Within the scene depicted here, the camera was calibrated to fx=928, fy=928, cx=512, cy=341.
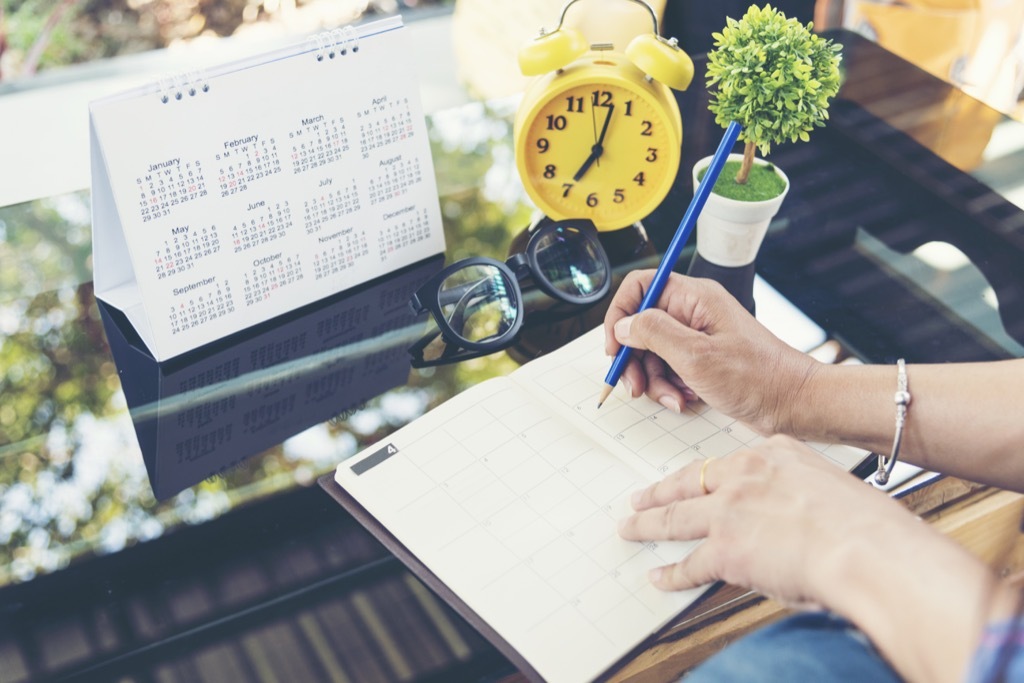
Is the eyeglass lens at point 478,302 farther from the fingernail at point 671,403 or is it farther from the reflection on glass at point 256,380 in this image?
the fingernail at point 671,403

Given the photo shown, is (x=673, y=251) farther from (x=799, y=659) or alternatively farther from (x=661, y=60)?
(x=799, y=659)

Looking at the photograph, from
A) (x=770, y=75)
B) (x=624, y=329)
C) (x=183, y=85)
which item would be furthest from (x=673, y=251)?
(x=183, y=85)

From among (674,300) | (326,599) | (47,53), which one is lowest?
(47,53)

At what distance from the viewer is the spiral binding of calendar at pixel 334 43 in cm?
105

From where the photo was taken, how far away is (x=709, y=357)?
38.3 inches

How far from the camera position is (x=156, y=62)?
10.1 ft

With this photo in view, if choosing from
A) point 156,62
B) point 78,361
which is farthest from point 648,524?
point 156,62

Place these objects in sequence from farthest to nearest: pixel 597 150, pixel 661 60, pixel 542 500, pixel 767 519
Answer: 1. pixel 597 150
2. pixel 661 60
3. pixel 542 500
4. pixel 767 519

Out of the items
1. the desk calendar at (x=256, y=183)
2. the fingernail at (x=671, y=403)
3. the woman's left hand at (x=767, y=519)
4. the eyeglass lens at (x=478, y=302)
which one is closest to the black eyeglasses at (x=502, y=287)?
the eyeglass lens at (x=478, y=302)

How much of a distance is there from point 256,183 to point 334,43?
0.18m

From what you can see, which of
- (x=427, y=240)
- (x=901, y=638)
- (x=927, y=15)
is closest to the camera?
(x=901, y=638)

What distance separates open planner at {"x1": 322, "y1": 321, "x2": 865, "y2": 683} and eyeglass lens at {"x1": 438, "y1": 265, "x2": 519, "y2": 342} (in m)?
0.09

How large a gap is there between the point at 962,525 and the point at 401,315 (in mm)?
682

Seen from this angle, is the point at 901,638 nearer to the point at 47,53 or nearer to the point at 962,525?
the point at 962,525
